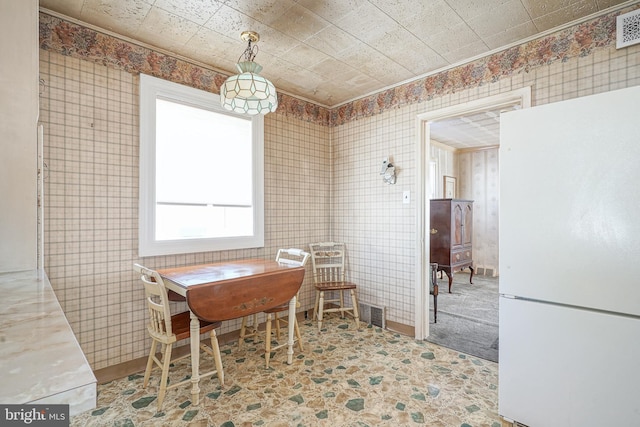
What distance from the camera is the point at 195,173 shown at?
261 centimetres

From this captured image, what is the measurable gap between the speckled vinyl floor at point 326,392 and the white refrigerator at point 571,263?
41cm

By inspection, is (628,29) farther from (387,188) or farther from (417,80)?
(387,188)

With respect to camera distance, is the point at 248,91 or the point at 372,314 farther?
the point at 372,314

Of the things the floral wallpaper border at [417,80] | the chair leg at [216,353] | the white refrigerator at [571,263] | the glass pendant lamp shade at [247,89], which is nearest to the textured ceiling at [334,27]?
the floral wallpaper border at [417,80]

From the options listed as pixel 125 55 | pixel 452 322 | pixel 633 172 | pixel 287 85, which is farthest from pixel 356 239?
pixel 125 55

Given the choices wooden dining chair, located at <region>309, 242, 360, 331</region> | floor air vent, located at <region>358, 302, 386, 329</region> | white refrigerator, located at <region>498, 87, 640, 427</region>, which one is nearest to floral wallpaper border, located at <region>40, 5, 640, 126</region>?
white refrigerator, located at <region>498, 87, 640, 427</region>

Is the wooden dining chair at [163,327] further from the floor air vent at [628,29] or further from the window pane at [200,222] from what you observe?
the floor air vent at [628,29]

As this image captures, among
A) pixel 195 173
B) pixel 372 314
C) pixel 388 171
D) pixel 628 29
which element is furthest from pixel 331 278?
pixel 628 29

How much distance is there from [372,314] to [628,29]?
2.88 metres

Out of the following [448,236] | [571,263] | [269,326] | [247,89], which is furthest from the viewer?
[448,236]

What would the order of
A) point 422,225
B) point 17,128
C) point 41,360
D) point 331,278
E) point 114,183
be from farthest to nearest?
point 331,278
point 422,225
point 114,183
point 17,128
point 41,360

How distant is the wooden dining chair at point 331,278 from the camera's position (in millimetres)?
3129

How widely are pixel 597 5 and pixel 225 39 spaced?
7.90ft

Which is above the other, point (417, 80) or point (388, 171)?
point (417, 80)
